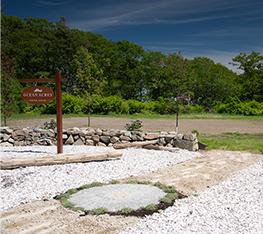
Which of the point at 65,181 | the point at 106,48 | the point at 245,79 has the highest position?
the point at 106,48

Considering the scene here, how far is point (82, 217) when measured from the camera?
4930 mm

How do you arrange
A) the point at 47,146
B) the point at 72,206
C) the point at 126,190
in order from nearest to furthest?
the point at 72,206
the point at 126,190
the point at 47,146

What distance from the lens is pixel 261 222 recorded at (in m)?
4.80

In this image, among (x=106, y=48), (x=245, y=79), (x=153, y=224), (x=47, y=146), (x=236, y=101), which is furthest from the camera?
(x=106, y=48)

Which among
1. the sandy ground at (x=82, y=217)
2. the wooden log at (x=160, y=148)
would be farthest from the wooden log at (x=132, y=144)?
the sandy ground at (x=82, y=217)

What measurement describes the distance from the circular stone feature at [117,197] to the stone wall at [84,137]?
14.7 feet

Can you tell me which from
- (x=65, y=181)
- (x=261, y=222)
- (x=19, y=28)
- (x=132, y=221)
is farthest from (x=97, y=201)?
(x=19, y=28)

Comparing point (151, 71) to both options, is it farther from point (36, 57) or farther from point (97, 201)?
point (97, 201)

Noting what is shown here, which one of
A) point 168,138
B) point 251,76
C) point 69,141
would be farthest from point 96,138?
point 251,76

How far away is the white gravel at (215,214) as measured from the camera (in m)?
4.52

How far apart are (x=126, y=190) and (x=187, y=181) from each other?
1.37 meters

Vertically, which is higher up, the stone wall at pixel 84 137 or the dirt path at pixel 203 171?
the stone wall at pixel 84 137

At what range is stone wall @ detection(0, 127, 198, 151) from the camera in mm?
10812

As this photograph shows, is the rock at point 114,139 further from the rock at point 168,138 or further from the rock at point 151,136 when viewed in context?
the rock at point 168,138
